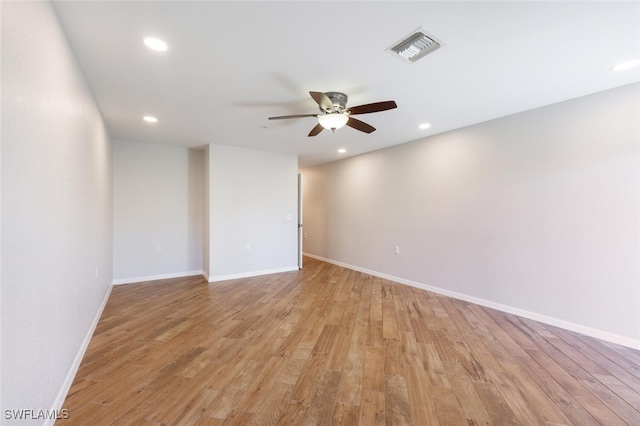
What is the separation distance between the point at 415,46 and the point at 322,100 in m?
0.84

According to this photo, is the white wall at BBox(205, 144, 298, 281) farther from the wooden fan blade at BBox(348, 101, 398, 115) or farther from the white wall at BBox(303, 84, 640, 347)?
the wooden fan blade at BBox(348, 101, 398, 115)

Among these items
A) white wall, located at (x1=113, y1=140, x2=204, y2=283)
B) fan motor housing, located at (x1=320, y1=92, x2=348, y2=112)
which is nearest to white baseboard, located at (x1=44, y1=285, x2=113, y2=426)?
white wall, located at (x1=113, y1=140, x2=204, y2=283)

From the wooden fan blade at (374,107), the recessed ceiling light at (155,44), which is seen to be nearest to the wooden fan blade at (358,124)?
the wooden fan blade at (374,107)

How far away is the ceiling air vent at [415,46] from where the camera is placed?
1854 mm

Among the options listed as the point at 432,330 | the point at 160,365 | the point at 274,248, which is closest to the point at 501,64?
the point at 432,330

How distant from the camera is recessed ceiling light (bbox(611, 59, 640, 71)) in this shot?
2.23 metres

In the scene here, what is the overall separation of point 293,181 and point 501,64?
412 cm

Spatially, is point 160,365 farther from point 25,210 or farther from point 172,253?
point 172,253

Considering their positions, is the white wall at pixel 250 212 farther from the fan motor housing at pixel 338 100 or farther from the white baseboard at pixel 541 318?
the fan motor housing at pixel 338 100

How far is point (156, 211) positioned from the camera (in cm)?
490

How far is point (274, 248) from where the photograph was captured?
18.1ft

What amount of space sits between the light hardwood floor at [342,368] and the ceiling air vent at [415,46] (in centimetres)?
258

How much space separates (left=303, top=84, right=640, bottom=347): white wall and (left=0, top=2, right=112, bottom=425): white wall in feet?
14.6

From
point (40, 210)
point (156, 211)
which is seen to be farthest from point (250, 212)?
point (40, 210)
